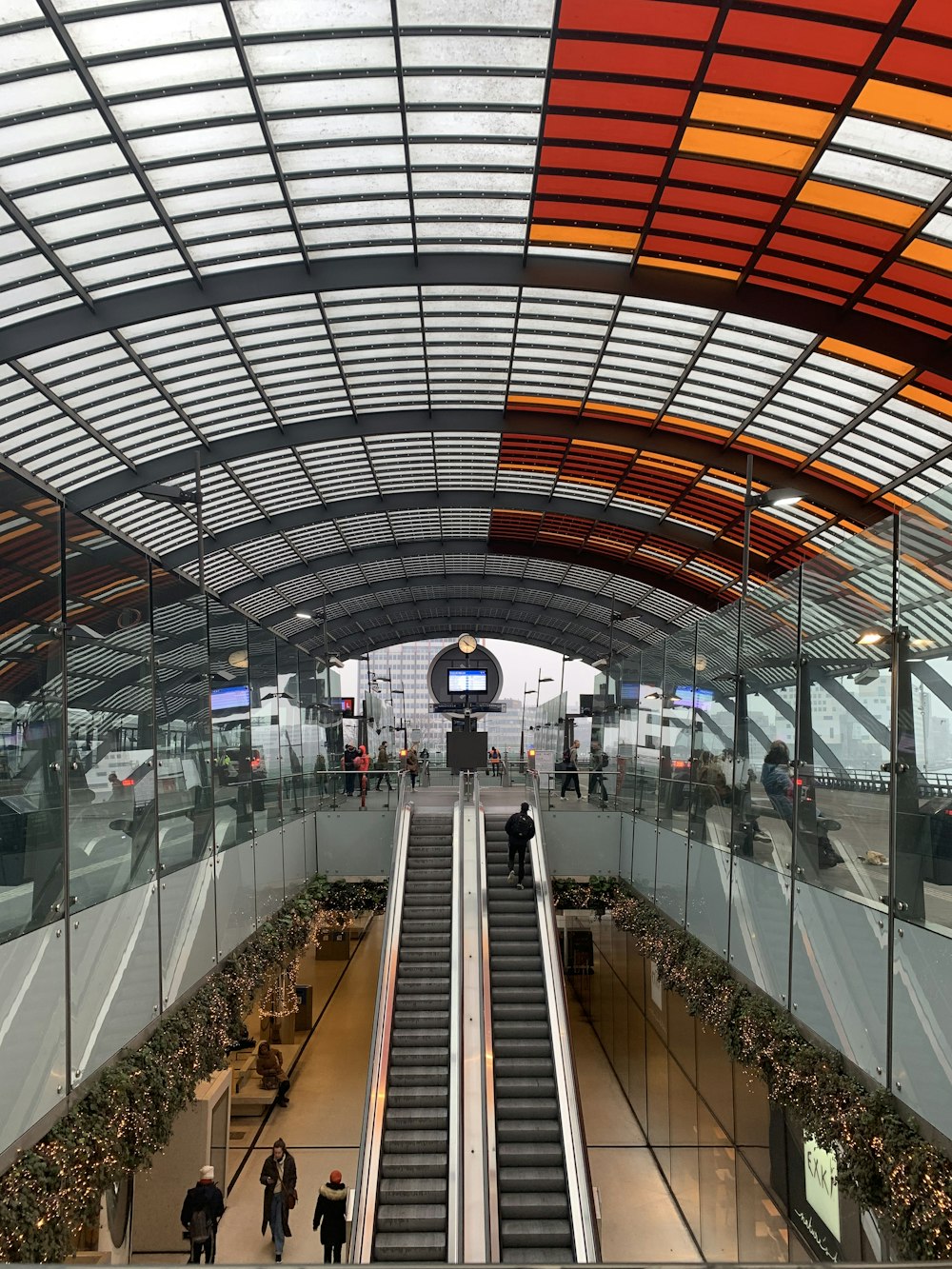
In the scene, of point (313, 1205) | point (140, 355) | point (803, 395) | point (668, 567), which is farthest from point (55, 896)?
point (668, 567)

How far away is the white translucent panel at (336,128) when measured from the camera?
1573 centimetres

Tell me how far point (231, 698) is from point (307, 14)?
29.7 feet

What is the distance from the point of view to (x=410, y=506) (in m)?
38.2

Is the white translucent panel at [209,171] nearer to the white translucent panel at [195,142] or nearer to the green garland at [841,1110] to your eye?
the white translucent panel at [195,142]

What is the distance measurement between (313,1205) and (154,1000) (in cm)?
843

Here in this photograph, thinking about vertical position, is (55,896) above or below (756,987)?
above

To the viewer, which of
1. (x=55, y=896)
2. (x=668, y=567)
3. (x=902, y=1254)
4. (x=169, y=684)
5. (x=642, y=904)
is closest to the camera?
(x=902, y=1254)

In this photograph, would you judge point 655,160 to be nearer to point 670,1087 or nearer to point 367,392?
point 367,392

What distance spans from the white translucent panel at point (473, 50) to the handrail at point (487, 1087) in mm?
13326

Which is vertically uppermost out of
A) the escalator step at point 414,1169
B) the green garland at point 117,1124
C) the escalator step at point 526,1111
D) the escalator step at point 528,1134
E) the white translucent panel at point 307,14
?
the white translucent panel at point 307,14

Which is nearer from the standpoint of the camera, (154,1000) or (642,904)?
(154,1000)

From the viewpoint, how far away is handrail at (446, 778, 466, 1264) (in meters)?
12.6

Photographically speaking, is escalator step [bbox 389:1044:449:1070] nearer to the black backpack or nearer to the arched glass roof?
the black backpack

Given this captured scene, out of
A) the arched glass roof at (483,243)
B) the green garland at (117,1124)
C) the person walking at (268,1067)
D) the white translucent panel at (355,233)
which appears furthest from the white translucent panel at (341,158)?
the person walking at (268,1067)
